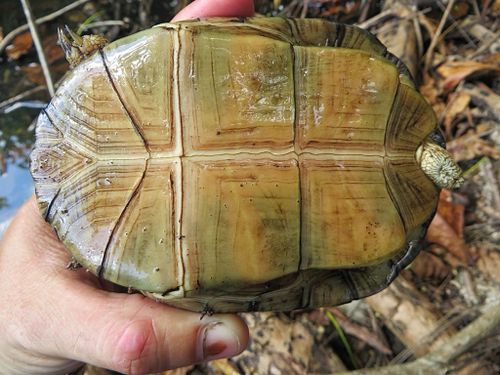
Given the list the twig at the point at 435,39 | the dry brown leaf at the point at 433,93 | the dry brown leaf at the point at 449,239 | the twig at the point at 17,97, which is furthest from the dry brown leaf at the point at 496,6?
the twig at the point at 17,97

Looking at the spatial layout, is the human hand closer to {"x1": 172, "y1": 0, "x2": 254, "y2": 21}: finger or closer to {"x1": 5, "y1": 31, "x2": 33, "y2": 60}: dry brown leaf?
{"x1": 172, "y1": 0, "x2": 254, "y2": 21}: finger

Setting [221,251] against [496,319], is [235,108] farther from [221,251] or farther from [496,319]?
[496,319]

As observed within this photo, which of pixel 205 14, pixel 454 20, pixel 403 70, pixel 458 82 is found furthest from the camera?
pixel 454 20

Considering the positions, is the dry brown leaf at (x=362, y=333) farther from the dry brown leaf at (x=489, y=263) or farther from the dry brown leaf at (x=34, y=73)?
the dry brown leaf at (x=34, y=73)

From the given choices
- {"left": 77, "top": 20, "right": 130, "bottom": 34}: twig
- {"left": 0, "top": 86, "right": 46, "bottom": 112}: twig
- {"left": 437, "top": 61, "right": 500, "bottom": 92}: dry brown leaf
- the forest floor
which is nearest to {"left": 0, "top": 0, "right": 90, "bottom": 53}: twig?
the forest floor

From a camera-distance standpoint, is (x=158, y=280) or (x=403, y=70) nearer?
(x=158, y=280)

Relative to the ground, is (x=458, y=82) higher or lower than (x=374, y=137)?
lower

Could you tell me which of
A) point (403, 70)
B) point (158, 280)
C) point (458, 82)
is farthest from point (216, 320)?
point (458, 82)

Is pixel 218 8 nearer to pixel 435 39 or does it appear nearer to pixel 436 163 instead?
pixel 436 163
